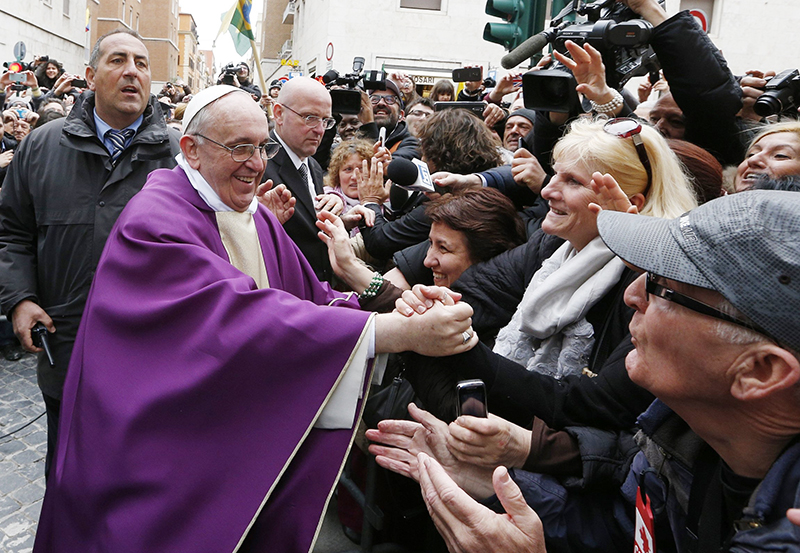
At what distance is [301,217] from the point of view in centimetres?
381

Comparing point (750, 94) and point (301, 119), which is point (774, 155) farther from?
point (301, 119)

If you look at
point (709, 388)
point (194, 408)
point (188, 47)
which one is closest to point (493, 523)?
point (709, 388)

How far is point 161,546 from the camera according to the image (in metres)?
1.90

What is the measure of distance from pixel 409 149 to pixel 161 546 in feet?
12.1

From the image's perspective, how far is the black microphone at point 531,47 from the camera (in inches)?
123

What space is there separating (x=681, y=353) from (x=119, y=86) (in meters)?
2.97

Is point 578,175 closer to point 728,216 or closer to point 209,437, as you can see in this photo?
point 728,216

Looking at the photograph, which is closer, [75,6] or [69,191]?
[69,191]

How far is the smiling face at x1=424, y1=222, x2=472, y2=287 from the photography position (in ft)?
9.80

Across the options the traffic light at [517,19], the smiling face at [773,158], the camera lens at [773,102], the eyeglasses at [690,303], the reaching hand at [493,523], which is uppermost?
the traffic light at [517,19]

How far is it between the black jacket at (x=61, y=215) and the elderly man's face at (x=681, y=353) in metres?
2.57

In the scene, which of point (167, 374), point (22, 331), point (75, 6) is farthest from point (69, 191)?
point (75, 6)

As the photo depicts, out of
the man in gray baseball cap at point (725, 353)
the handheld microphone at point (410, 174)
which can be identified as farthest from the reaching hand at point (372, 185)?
the man in gray baseball cap at point (725, 353)

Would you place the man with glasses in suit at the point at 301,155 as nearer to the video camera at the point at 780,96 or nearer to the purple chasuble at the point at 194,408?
the purple chasuble at the point at 194,408
